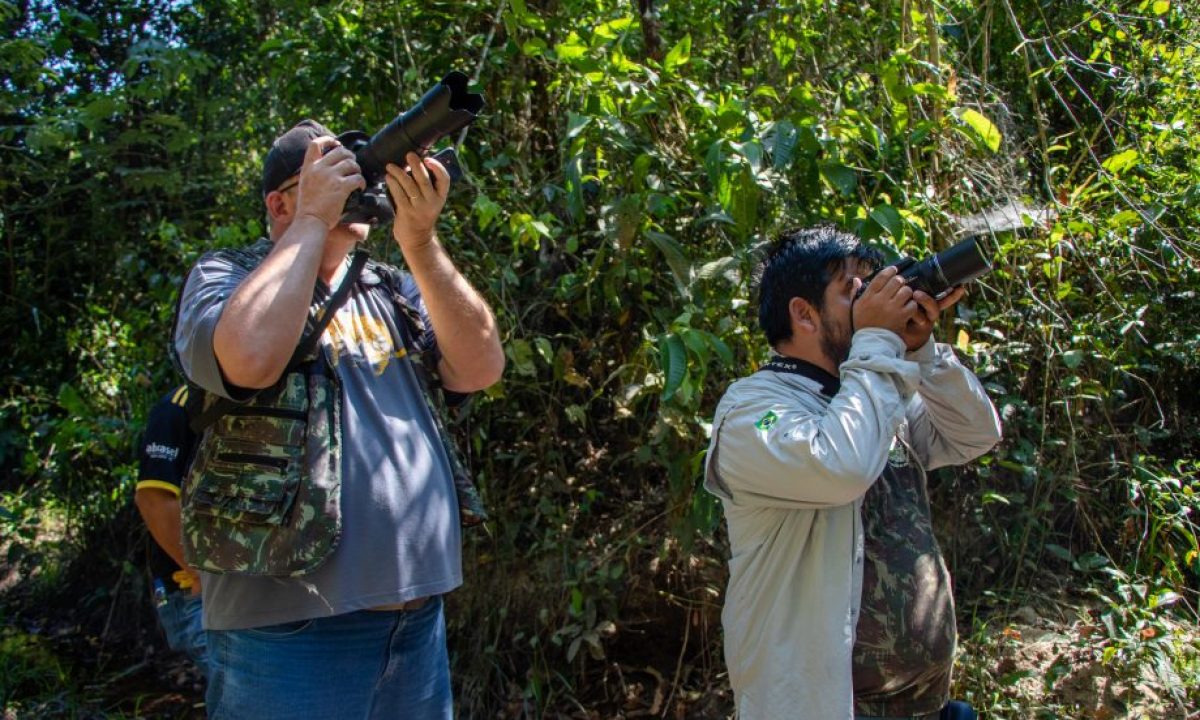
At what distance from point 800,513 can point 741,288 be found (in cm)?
127

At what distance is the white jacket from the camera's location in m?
1.69

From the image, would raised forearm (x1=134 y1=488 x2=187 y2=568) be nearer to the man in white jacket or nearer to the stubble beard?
the man in white jacket

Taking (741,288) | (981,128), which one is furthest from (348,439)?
(981,128)

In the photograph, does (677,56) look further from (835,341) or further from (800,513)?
(800,513)

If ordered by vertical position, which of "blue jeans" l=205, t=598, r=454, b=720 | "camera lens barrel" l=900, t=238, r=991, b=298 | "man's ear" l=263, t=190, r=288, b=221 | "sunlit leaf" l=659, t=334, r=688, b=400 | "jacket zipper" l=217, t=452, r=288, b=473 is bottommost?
"blue jeans" l=205, t=598, r=454, b=720

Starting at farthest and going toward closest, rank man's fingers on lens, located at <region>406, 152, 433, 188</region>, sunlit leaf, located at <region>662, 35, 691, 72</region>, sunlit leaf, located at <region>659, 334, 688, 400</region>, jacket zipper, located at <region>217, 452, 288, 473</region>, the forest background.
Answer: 1. the forest background
2. sunlit leaf, located at <region>662, 35, 691, 72</region>
3. sunlit leaf, located at <region>659, 334, 688, 400</region>
4. man's fingers on lens, located at <region>406, 152, 433, 188</region>
5. jacket zipper, located at <region>217, 452, 288, 473</region>

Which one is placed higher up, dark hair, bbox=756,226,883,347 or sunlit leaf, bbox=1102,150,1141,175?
sunlit leaf, bbox=1102,150,1141,175

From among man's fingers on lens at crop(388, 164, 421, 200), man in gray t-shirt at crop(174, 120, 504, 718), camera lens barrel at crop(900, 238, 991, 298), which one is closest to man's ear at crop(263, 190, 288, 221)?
Answer: man in gray t-shirt at crop(174, 120, 504, 718)

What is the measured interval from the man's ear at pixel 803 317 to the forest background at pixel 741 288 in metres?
0.59

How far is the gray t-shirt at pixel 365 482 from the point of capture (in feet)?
5.86

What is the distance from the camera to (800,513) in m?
1.78

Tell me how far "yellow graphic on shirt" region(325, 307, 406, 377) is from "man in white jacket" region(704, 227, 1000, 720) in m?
0.64

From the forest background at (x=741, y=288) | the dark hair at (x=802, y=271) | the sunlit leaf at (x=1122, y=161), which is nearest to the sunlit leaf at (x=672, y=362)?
the forest background at (x=741, y=288)

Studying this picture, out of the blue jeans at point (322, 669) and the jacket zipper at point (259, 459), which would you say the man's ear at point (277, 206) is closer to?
the jacket zipper at point (259, 459)
